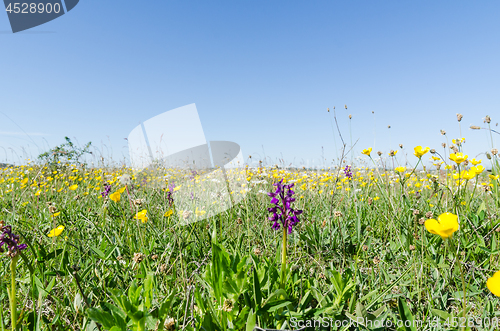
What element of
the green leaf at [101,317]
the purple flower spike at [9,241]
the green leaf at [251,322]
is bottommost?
the green leaf at [251,322]

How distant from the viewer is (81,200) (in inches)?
129

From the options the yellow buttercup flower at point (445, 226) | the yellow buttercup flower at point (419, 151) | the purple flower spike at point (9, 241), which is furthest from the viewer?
the yellow buttercup flower at point (419, 151)

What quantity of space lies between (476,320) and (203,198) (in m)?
2.53

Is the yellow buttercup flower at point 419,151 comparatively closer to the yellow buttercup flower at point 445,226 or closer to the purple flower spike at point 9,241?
the yellow buttercup flower at point 445,226

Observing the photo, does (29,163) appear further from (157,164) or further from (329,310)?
(329,310)

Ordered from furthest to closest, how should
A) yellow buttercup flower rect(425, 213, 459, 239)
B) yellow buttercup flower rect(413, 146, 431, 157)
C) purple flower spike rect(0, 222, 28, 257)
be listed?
yellow buttercup flower rect(413, 146, 431, 157)
purple flower spike rect(0, 222, 28, 257)
yellow buttercup flower rect(425, 213, 459, 239)

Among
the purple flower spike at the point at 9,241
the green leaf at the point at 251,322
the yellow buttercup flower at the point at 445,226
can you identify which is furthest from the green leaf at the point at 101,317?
the yellow buttercup flower at the point at 445,226

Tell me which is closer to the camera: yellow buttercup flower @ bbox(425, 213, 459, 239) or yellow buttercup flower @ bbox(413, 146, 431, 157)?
yellow buttercup flower @ bbox(425, 213, 459, 239)

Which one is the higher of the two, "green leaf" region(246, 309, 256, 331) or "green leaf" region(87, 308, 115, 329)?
"green leaf" region(87, 308, 115, 329)

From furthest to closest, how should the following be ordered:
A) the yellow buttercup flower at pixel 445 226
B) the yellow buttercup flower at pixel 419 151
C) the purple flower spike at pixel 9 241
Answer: the yellow buttercup flower at pixel 419 151 < the purple flower spike at pixel 9 241 < the yellow buttercup flower at pixel 445 226

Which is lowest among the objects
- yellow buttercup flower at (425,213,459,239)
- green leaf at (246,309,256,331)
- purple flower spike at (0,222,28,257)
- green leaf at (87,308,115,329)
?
green leaf at (246,309,256,331)

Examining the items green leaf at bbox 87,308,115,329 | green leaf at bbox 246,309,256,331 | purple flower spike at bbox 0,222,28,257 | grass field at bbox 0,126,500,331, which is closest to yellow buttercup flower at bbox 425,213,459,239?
grass field at bbox 0,126,500,331

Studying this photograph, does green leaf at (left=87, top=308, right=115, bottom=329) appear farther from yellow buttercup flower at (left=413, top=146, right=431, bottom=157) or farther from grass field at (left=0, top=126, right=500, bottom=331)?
yellow buttercup flower at (left=413, top=146, right=431, bottom=157)

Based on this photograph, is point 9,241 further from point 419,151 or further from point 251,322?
point 419,151
